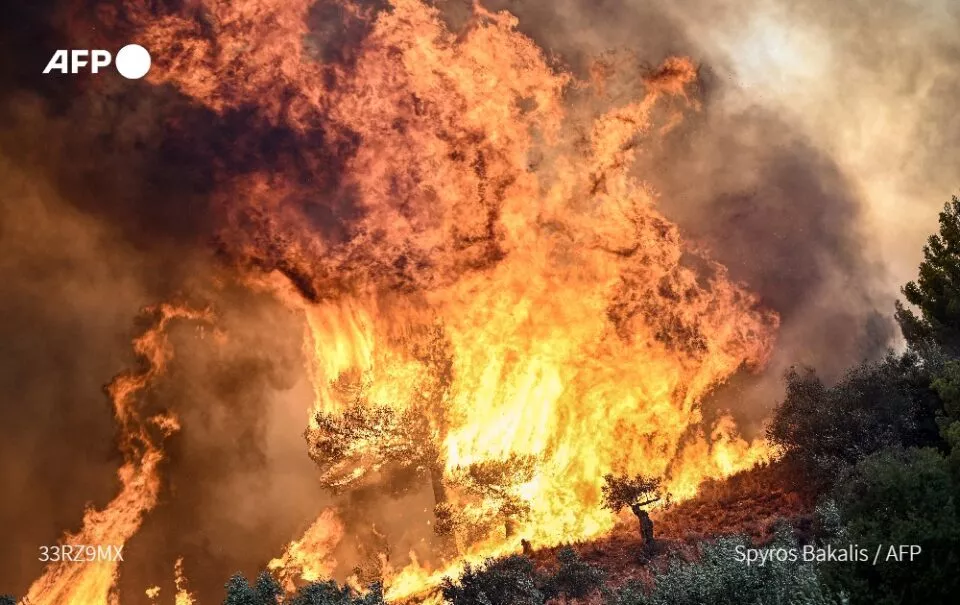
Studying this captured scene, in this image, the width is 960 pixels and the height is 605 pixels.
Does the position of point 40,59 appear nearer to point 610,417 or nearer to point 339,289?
point 339,289

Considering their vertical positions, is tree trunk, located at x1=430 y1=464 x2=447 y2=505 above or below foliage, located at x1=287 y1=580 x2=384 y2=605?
above

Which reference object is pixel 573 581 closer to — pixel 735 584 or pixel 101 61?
pixel 735 584

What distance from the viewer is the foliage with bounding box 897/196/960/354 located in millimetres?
29938

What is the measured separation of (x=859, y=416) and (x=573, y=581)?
10.9 m

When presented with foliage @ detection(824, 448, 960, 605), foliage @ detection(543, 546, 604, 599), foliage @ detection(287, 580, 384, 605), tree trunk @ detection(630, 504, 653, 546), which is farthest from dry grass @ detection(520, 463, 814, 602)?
foliage @ detection(287, 580, 384, 605)

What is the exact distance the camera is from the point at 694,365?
3334 centimetres

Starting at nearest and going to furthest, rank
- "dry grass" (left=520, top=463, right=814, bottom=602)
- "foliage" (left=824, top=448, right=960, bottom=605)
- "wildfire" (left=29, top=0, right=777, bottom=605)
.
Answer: "foliage" (left=824, top=448, right=960, bottom=605)
"dry grass" (left=520, top=463, right=814, bottom=602)
"wildfire" (left=29, top=0, right=777, bottom=605)

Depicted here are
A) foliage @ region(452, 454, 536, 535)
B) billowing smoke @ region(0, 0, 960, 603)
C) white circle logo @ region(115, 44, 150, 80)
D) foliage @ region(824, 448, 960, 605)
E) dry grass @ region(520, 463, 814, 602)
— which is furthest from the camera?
billowing smoke @ region(0, 0, 960, 603)

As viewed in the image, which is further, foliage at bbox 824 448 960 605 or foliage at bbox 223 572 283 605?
foliage at bbox 223 572 283 605

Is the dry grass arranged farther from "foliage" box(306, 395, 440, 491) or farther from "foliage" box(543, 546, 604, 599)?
"foliage" box(306, 395, 440, 491)

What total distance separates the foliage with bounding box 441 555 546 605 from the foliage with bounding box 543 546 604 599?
0.50 meters

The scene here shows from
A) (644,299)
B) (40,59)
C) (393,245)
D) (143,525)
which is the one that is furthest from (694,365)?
(40,59)

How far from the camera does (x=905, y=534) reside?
1259cm

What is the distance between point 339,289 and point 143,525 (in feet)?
54.5
